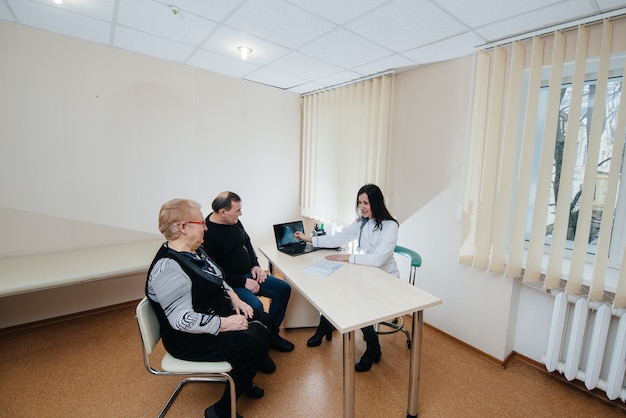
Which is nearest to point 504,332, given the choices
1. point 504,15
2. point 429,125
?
point 429,125

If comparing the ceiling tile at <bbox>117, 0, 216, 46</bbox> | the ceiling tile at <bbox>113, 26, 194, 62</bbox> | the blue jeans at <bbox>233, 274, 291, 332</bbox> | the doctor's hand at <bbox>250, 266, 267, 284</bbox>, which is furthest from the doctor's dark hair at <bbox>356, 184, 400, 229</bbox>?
the ceiling tile at <bbox>113, 26, 194, 62</bbox>

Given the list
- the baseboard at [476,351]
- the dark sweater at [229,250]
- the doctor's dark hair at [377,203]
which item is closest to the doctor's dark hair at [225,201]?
the dark sweater at [229,250]

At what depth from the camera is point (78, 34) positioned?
250 centimetres

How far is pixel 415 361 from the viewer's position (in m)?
1.78

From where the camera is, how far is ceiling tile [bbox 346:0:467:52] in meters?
1.79

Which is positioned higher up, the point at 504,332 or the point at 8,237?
the point at 8,237

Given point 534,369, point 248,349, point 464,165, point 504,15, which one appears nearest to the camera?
point 248,349

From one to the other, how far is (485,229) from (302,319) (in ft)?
5.90

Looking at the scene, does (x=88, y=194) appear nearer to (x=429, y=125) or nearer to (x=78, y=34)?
(x=78, y=34)

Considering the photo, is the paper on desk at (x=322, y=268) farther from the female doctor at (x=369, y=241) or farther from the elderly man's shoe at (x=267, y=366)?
the elderly man's shoe at (x=267, y=366)

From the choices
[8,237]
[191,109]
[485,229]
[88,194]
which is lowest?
[8,237]

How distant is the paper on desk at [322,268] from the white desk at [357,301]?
0.04 metres

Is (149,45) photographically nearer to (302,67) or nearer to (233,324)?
(302,67)

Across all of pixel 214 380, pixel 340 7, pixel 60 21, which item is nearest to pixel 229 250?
pixel 214 380
